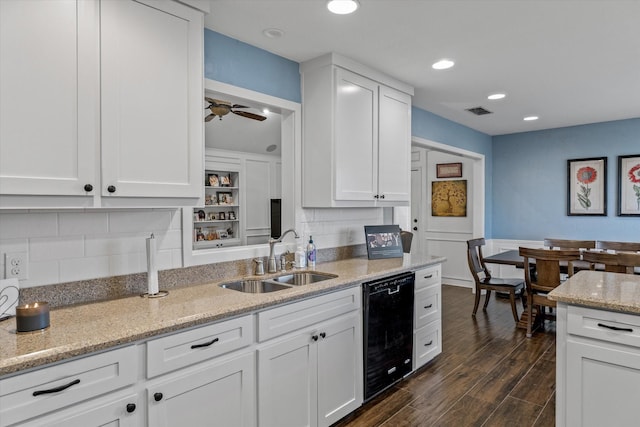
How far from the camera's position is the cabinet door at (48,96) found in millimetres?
1443

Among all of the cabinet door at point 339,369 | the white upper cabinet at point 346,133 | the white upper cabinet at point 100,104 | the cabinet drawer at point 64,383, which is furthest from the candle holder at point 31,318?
the white upper cabinet at point 346,133

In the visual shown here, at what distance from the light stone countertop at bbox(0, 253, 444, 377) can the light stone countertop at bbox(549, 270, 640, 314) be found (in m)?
0.12

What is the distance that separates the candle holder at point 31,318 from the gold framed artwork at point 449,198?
5.72 m

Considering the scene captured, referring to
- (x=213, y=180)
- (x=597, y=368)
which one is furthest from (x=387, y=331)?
(x=213, y=180)

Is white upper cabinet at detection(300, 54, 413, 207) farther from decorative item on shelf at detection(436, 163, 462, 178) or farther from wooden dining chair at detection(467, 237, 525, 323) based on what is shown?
decorative item on shelf at detection(436, 163, 462, 178)

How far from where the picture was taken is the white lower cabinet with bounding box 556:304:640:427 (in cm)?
173

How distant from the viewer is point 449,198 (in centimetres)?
627

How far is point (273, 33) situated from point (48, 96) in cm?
144

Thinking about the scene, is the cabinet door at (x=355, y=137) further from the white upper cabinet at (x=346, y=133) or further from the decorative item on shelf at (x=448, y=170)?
the decorative item on shelf at (x=448, y=170)

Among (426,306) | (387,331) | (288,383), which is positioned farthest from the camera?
(426,306)

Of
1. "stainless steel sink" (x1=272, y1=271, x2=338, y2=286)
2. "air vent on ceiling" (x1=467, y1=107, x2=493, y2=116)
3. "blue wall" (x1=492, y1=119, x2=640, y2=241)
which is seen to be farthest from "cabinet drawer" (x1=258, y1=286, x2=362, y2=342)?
"blue wall" (x1=492, y1=119, x2=640, y2=241)

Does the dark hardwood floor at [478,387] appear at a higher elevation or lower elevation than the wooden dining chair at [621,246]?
lower

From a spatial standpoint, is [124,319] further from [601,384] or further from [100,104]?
[601,384]

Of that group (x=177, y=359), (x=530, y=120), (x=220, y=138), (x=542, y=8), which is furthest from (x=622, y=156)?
(x=177, y=359)
